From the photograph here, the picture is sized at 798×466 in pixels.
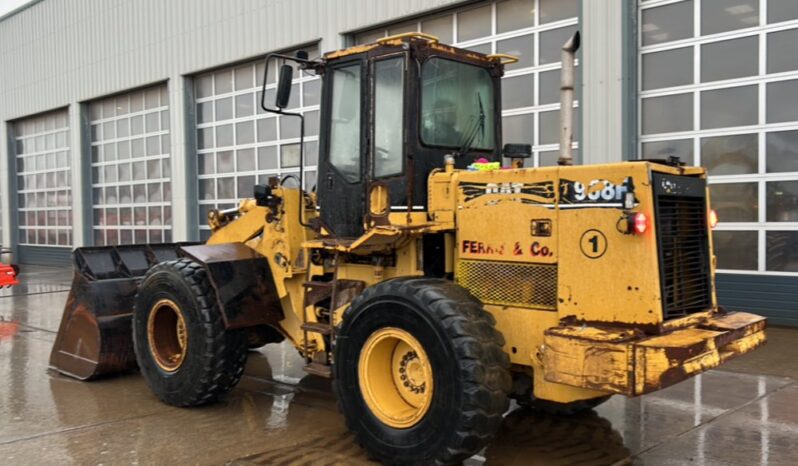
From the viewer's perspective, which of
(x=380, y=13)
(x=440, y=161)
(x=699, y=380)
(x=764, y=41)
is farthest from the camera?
(x=380, y=13)

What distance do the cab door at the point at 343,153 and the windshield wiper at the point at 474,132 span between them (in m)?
0.78

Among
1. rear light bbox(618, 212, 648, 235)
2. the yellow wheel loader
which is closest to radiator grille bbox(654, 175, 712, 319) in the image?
the yellow wheel loader

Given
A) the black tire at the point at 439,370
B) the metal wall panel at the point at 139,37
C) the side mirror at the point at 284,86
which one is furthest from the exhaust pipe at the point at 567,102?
the metal wall panel at the point at 139,37

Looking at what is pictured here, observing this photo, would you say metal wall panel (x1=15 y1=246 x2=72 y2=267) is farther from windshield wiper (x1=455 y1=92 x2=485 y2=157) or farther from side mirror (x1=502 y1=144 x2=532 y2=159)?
side mirror (x1=502 y1=144 x2=532 y2=159)

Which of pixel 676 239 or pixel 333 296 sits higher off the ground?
pixel 676 239

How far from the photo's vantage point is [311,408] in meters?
5.84

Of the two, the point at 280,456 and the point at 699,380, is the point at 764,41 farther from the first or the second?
the point at 280,456

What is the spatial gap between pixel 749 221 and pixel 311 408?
6.48 metres

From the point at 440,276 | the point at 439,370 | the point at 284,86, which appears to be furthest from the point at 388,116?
the point at 439,370

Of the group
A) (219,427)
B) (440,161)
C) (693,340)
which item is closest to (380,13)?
(440,161)

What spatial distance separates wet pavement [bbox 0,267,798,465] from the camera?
15.4 feet

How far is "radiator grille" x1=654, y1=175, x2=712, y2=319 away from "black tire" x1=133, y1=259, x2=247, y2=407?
11.1ft

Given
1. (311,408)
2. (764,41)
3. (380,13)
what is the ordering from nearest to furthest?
(311,408)
(764,41)
(380,13)

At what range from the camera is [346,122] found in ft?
17.6
